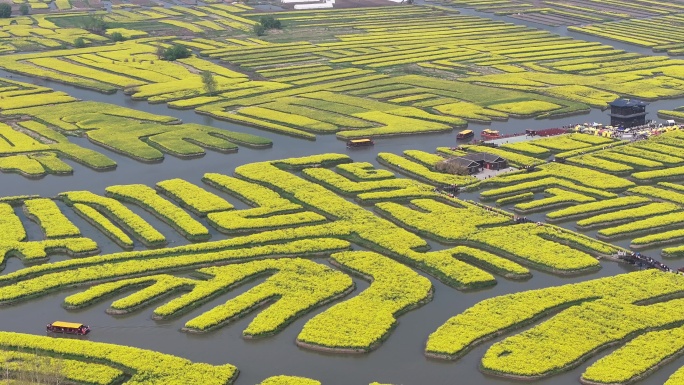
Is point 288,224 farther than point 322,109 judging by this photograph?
No

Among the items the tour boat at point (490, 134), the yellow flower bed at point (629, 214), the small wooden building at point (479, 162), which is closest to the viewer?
the yellow flower bed at point (629, 214)

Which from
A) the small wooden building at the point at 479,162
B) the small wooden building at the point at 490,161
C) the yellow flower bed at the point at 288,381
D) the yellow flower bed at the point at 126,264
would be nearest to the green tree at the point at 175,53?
the small wooden building at the point at 479,162

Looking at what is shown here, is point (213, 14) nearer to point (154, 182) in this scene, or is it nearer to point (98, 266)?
point (154, 182)

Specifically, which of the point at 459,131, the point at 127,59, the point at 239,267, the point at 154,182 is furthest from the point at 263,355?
the point at 127,59

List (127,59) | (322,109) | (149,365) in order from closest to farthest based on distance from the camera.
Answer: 1. (149,365)
2. (322,109)
3. (127,59)

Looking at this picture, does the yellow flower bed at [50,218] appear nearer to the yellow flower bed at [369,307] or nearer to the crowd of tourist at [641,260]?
the yellow flower bed at [369,307]

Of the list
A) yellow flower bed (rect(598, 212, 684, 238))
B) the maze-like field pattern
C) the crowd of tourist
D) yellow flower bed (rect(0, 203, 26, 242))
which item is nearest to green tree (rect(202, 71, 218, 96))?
the maze-like field pattern

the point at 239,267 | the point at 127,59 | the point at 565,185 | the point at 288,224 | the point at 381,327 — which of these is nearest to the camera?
the point at 381,327
